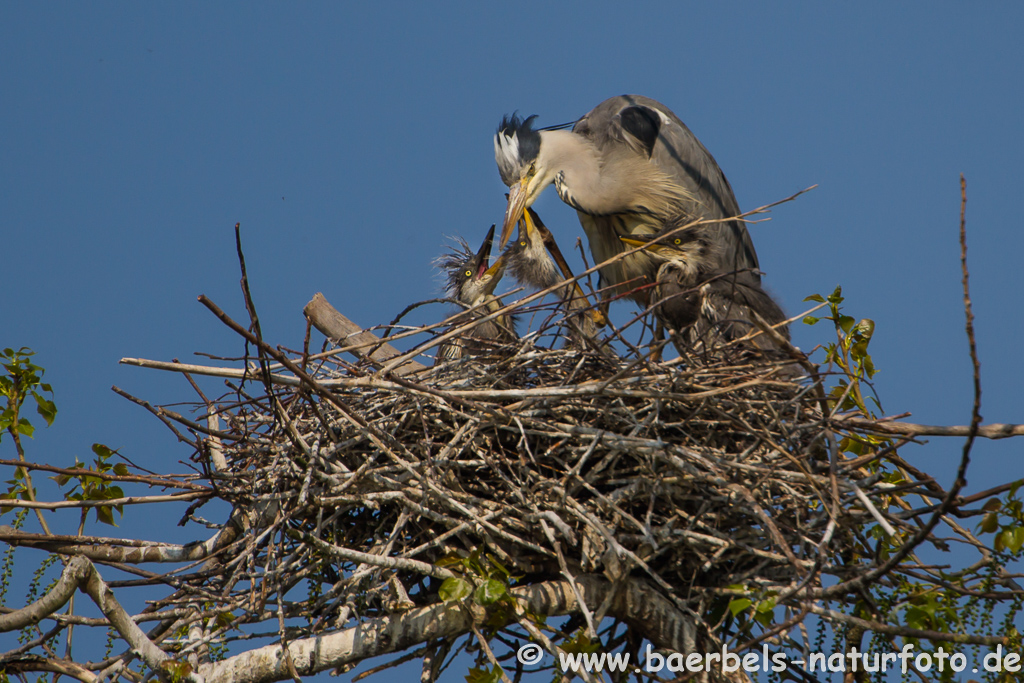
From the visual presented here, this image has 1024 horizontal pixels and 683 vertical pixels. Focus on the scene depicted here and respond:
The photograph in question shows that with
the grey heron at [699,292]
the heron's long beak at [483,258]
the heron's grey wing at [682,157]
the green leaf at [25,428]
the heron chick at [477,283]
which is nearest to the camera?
the green leaf at [25,428]

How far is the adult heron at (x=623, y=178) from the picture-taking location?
4348 mm

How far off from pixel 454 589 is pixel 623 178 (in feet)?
8.48

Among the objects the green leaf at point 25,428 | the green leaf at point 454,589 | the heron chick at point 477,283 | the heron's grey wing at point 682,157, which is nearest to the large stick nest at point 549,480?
the green leaf at point 454,589

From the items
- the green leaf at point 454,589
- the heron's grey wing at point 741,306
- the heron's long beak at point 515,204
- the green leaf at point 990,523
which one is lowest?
the green leaf at point 454,589

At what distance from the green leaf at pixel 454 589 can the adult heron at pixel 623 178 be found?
210cm

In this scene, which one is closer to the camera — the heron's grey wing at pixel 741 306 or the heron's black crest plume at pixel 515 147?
the heron's grey wing at pixel 741 306

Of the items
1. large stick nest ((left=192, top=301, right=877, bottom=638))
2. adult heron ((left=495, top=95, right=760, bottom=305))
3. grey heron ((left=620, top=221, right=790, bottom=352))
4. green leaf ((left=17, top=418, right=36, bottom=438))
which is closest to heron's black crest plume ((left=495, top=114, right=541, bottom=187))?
adult heron ((left=495, top=95, right=760, bottom=305))

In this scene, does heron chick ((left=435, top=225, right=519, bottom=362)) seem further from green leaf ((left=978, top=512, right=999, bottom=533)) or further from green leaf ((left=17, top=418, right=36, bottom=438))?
green leaf ((left=978, top=512, right=999, bottom=533))

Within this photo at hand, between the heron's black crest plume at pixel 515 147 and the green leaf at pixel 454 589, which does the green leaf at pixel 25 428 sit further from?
the heron's black crest plume at pixel 515 147

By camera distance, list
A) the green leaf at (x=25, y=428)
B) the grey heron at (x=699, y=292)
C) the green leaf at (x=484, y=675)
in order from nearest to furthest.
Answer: the green leaf at (x=484, y=675), the green leaf at (x=25, y=428), the grey heron at (x=699, y=292)

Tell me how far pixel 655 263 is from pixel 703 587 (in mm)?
1835

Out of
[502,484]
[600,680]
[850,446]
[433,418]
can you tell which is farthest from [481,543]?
[850,446]

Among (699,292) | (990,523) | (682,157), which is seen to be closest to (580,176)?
(682,157)

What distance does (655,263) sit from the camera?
4.20 m
